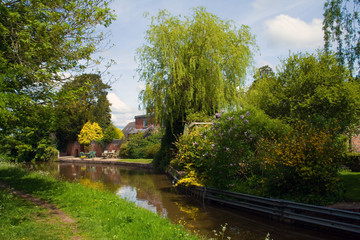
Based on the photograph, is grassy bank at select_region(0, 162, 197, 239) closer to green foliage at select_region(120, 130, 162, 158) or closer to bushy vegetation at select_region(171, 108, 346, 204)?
bushy vegetation at select_region(171, 108, 346, 204)

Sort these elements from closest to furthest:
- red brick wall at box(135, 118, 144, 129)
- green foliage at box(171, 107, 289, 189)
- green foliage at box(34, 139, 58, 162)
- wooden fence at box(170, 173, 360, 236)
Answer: wooden fence at box(170, 173, 360, 236), green foliage at box(171, 107, 289, 189), green foliage at box(34, 139, 58, 162), red brick wall at box(135, 118, 144, 129)

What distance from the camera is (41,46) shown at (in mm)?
8961

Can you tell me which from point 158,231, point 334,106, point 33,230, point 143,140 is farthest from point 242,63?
point 143,140

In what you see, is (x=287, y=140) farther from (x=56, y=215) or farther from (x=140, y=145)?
(x=140, y=145)

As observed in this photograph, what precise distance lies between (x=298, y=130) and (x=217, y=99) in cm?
943

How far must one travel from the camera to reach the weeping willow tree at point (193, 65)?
66.2 feet

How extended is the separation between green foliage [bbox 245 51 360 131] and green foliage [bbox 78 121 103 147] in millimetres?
31463

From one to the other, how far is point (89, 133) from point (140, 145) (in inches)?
438

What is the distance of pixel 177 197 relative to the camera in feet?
47.2

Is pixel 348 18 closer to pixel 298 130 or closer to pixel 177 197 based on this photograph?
pixel 298 130

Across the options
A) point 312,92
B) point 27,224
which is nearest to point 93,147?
point 312,92

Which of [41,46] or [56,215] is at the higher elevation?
[41,46]

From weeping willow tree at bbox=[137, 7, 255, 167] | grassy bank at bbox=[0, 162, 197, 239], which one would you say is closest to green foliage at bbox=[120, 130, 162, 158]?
weeping willow tree at bbox=[137, 7, 255, 167]

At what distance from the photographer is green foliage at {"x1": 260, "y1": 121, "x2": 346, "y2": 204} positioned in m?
9.43
